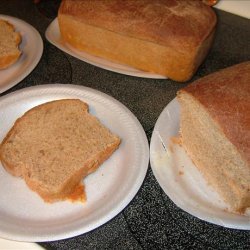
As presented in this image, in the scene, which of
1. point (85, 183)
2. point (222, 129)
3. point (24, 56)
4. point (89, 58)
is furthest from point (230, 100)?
point (24, 56)

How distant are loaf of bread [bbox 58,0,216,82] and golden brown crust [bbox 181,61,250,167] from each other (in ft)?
1.17

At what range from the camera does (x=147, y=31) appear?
1.75 meters

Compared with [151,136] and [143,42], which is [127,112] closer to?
[151,136]

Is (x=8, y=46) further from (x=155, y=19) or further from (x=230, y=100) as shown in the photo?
(x=230, y=100)

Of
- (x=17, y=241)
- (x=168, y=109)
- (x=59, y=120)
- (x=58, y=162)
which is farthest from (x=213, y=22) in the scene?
(x=17, y=241)

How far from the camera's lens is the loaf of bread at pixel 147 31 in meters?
1.72

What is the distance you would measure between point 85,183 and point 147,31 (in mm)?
833

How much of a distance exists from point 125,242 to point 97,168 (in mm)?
324

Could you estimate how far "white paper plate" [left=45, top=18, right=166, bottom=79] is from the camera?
6.07 ft

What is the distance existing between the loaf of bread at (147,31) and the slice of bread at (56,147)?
465mm

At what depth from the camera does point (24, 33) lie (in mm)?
2094

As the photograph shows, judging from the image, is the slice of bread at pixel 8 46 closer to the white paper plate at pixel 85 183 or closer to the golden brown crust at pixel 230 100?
the white paper plate at pixel 85 183

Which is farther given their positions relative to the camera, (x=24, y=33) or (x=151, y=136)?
(x=24, y=33)

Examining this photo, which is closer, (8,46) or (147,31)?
(147,31)
